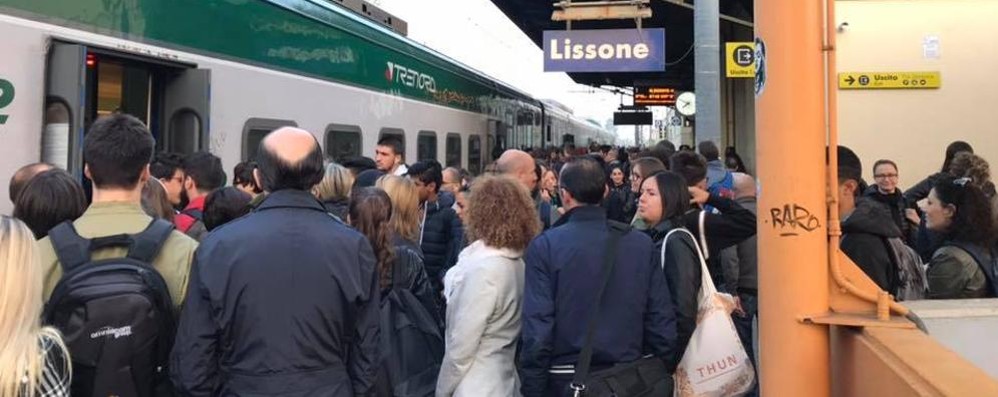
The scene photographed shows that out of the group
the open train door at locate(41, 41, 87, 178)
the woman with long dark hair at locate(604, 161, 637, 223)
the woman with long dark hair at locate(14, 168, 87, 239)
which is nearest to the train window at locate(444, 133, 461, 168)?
the woman with long dark hair at locate(604, 161, 637, 223)

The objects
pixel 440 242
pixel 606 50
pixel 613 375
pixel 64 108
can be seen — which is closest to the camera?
pixel 613 375

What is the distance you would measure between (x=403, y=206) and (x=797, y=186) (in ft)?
6.89

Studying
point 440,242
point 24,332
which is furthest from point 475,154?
point 24,332

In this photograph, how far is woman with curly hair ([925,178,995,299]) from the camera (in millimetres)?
3584

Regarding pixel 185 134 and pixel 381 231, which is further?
pixel 185 134

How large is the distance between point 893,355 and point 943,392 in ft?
1.06

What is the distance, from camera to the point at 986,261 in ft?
11.9

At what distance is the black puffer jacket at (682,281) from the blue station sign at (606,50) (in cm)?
680

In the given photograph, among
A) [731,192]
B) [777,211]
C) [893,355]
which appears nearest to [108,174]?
[777,211]

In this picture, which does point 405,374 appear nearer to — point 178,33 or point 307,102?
point 178,33

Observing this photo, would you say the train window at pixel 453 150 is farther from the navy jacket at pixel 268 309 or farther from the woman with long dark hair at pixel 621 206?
the navy jacket at pixel 268 309

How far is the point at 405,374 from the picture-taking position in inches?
139

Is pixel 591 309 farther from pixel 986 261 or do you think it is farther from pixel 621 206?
pixel 621 206

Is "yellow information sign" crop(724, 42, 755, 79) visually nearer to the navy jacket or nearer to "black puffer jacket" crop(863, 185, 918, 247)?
"black puffer jacket" crop(863, 185, 918, 247)
